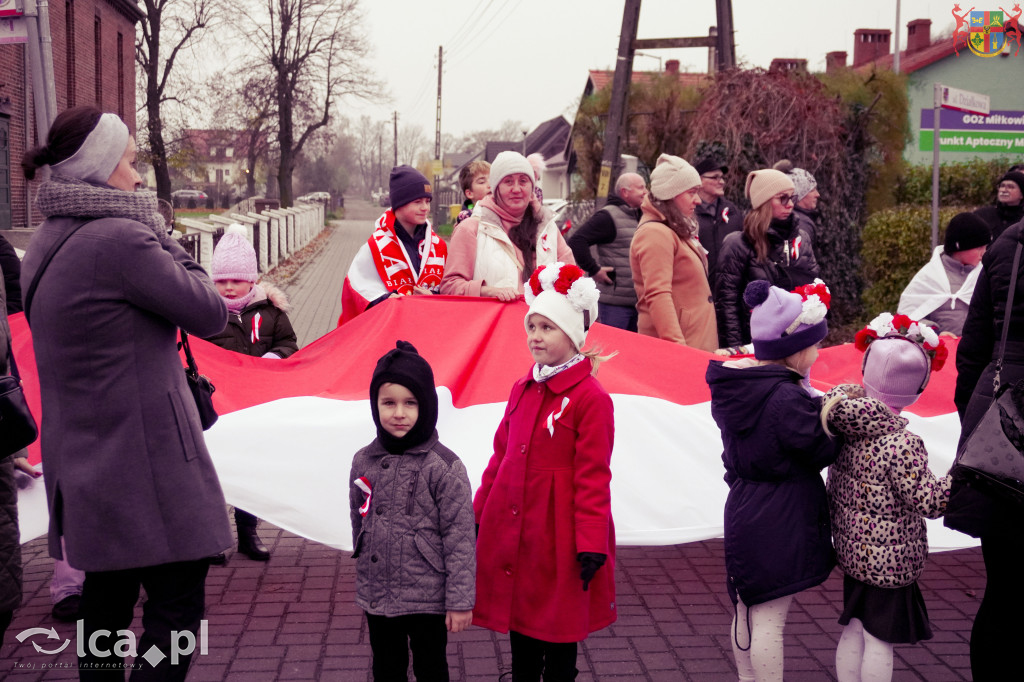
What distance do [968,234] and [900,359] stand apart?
3.13m

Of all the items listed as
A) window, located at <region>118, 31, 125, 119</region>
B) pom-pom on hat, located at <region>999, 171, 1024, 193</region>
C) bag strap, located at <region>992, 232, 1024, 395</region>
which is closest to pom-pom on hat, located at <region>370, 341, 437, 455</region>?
bag strap, located at <region>992, 232, 1024, 395</region>

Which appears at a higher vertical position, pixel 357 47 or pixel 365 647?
pixel 357 47

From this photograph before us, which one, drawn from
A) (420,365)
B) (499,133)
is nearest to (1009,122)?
(420,365)

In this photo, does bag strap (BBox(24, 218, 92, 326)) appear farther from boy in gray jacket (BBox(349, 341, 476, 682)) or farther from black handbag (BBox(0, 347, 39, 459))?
boy in gray jacket (BBox(349, 341, 476, 682))

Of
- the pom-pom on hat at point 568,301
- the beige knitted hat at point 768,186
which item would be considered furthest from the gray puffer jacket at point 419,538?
the beige knitted hat at point 768,186

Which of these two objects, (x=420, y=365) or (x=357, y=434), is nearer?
(x=420, y=365)

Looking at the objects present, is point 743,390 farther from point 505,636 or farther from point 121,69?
point 121,69

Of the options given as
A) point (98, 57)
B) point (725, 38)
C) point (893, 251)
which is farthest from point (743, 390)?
point (98, 57)

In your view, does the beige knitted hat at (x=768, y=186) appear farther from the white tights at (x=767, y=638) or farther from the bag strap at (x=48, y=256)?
the bag strap at (x=48, y=256)

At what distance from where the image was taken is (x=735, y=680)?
4191 millimetres

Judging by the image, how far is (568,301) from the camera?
3.47 meters

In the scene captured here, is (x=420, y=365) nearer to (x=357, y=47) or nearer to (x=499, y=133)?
(x=357, y=47)

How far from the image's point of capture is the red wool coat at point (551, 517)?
132 inches

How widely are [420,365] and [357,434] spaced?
1.66 metres
